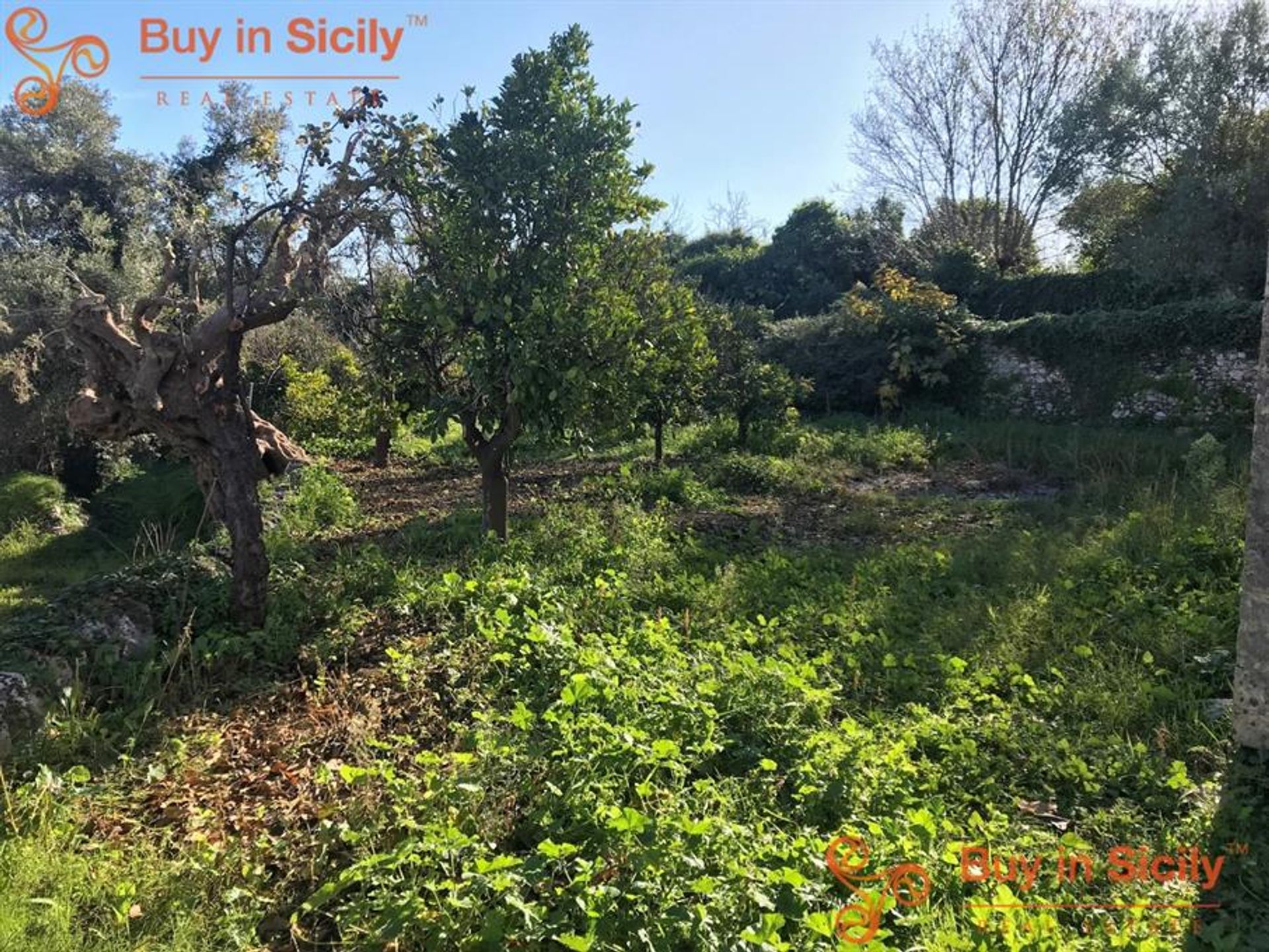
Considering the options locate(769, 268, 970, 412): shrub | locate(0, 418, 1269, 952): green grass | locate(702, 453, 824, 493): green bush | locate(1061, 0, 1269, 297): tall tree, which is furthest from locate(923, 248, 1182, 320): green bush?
locate(0, 418, 1269, 952): green grass

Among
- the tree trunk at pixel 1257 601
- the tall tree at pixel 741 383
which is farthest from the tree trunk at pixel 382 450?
the tree trunk at pixel 1257 601

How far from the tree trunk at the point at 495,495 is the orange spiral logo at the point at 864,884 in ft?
15.1

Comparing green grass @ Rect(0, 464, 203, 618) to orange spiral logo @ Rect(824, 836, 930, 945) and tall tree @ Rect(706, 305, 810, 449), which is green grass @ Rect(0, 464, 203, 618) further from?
tall tree @ Rect(706, 305, 810, 449)

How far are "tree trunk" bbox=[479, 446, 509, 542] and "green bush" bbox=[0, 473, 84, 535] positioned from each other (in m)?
7.22

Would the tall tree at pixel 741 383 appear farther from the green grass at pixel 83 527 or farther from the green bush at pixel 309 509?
the green grass at pixel 83 527

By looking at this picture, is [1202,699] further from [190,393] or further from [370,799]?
[190,393]

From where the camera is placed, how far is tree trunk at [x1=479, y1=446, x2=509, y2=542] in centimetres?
658

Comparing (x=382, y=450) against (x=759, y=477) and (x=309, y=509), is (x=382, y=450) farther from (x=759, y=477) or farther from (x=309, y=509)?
(x=759, y=477)

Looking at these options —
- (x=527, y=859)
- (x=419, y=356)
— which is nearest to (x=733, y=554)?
(x=419, y=356)

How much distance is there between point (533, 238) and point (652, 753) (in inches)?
171

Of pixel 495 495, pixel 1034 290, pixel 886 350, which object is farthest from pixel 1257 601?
pixel 1034 290

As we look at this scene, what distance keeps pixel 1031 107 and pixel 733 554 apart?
2011 centimetres

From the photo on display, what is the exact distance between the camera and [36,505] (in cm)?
981

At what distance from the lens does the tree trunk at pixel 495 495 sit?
6.58 metres
